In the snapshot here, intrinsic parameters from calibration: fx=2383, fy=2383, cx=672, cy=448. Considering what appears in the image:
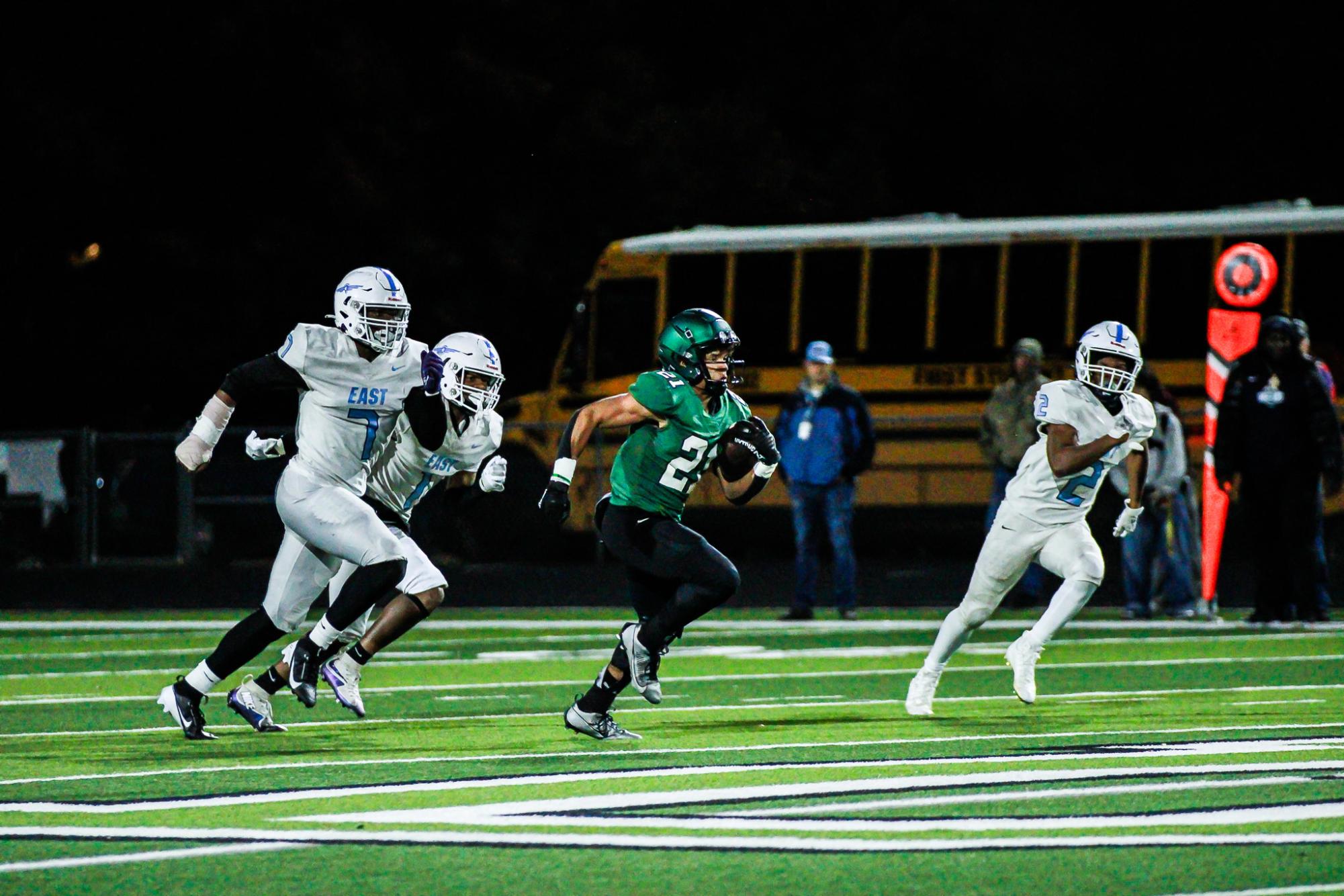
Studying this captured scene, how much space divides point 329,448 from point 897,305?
1563cm

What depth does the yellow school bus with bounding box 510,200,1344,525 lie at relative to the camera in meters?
24.0

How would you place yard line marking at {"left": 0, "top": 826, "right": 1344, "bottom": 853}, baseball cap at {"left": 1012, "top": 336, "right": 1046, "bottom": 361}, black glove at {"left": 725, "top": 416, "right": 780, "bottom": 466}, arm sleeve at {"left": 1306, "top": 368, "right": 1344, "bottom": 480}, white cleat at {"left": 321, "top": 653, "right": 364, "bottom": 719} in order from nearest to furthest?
yard line marking at {"left": 0, "top": 826, "right": 1344, "bottom": 853}, black glove at {"left": 725, "top": 416, "right": 780, "bottom": 466}, white cleat at {"left": 321, "top": 653, "right": 364, "bottom": 719}, arm sleeve at {"left": 1306, "top": 368, "right": 1344, "bottom": 480}, baseball cap at {"left": 1012, "top": 336, "right": 1046, "bottom": 361}

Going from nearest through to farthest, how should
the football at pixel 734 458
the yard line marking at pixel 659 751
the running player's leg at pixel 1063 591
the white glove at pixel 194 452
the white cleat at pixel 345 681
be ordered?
the yard line marking at pixel 659 751, the white glove at pixel 194 452, the football at pixel 734 458, the white cleat at pixel 345 681, the running player's leg at pixel 1063 591

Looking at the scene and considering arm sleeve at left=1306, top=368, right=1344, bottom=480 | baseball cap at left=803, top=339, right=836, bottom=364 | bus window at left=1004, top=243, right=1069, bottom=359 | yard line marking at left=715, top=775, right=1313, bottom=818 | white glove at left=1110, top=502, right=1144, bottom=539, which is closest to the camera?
yard line marking at left=715, top=775, right=1313, bottom=818

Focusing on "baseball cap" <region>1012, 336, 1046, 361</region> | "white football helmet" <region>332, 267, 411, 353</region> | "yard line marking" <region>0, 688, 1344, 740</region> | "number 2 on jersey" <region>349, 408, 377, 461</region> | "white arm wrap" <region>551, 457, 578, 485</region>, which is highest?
"white football helmet" <region>332, 267, 411, 353</region>

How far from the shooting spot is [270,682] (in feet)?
32.4

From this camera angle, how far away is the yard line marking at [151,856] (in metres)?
6.38

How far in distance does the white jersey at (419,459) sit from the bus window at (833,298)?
48.3 feet

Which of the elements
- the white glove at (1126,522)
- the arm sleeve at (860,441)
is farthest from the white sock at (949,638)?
the arm sleeve at (860,441)

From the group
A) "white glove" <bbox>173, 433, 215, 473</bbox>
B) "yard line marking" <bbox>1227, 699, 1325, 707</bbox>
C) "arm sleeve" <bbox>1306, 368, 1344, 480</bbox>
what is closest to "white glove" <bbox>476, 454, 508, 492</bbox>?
"white glove" <bbox>173, 433, 215, 473</bbox>

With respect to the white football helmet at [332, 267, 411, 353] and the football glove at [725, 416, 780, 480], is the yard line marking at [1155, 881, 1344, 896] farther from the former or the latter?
the white football helmet at [332, 267, 411, 353]

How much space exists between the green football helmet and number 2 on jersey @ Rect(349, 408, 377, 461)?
1249 millimetres

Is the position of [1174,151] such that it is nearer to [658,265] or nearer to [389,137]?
[389,137]

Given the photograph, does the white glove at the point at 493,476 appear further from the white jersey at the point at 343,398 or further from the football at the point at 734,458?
the football at the point at 734,458
